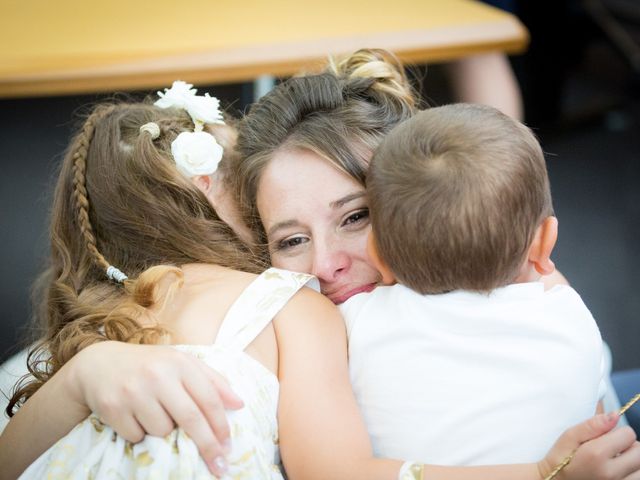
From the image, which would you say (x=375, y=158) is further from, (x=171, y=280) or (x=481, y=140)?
(x=171, y=280)

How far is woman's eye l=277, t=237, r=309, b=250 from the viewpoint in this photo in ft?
4.71

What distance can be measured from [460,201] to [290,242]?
0.45 metres

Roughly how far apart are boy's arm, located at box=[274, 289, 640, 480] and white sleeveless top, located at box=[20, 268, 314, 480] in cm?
2

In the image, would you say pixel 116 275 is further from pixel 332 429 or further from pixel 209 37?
pixel 209 37

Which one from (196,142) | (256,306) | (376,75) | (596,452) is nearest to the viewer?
(596,452)

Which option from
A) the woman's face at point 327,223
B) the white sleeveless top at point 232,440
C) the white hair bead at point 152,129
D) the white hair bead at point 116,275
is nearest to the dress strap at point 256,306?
the white sleeveless top at point 232,440

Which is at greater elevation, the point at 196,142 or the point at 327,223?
the point at 196,142

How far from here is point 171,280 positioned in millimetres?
1297

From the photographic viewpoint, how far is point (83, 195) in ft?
4.75

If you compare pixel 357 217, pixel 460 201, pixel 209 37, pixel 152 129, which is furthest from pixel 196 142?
pixel 209 37

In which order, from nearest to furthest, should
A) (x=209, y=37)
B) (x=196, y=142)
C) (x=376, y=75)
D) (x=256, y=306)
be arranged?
1. (x=256, y=306)
2. (x=196, y=142)
3. (x=376, y=75)
4. (x=209, y=37)

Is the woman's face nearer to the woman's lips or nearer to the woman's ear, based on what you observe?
the woman's lips

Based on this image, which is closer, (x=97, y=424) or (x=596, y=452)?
(x=596, y=452)

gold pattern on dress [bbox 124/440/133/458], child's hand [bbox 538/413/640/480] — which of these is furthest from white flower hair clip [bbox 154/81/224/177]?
child's hand [bbox 538/413/640/480]
